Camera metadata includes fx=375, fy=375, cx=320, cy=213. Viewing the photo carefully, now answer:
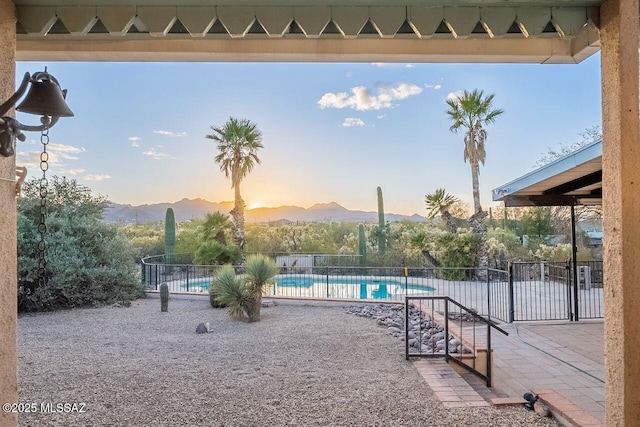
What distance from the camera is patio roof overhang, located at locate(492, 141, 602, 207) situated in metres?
4.85

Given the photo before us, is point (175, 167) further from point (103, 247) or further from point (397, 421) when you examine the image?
point (397, 421)

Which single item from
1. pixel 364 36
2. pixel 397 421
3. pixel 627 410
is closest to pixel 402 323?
pixel 397 421

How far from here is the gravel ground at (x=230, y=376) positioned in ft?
9.98

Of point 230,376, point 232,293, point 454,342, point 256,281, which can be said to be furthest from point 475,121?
point 230,376

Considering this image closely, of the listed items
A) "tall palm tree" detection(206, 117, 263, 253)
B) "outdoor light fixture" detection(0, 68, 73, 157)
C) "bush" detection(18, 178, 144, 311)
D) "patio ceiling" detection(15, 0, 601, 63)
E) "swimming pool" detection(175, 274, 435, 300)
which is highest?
"tall palm tree" detection(206, 117, 263, 253)

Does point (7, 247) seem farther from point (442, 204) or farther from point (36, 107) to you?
point (442, 204)

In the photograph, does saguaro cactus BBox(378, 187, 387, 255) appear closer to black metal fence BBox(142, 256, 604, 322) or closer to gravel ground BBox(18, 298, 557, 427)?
black metal fence BBox(142, 256, 604, 322)

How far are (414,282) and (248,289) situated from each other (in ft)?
23.8

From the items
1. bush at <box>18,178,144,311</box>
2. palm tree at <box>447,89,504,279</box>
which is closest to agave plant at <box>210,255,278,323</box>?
bush at <box>18,178,144,311</box>

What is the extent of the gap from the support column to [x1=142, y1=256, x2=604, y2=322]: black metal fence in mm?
7712

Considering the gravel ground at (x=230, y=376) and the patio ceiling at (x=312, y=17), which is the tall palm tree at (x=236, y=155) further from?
the patio ceiling at (x=312, y=17)

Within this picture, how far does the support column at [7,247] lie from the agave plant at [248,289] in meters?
5.28

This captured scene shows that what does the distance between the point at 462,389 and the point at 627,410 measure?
1.87 metres

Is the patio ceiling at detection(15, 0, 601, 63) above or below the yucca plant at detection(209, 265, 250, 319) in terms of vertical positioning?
above
